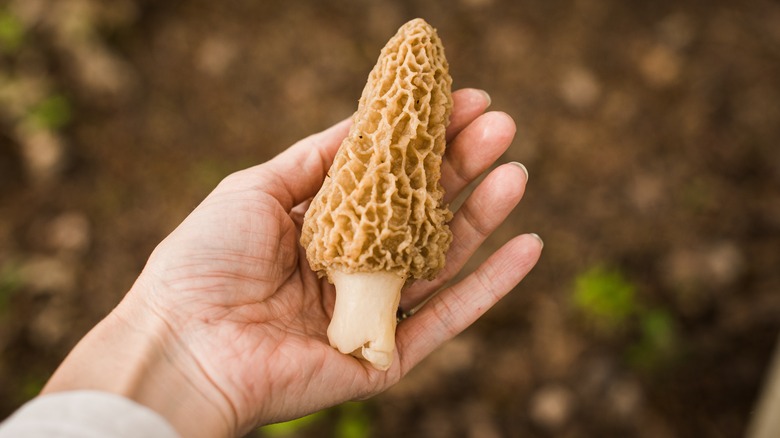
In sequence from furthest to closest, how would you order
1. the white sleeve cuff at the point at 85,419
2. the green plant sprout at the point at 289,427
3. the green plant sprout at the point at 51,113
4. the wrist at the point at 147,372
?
1. the green plant sprout at the point at 51,113
2. the green plant sprout at the point at 289,427
3. the wrist at the point at 147,372
4. the white sleeve cuff at the point at 85,419

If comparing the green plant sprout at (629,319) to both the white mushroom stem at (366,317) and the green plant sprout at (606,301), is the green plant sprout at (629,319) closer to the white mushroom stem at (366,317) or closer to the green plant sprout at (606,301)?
the green plant sprout at (606,301)

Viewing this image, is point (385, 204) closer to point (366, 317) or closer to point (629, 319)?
point (366, 317)

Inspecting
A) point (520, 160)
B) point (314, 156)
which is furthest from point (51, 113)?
point (520, 160)

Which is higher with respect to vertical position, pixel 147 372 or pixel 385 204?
pixel 385 204

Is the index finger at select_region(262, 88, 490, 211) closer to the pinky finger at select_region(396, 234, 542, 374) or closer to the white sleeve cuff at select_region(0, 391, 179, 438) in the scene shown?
the pinky finger at select_region(396, 234, 542, 374)

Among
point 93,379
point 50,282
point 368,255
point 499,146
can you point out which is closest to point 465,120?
point 499,146

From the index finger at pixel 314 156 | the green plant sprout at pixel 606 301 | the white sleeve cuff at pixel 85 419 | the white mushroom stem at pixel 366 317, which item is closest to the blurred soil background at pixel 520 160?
the green plant sprout at pixel 606 301
